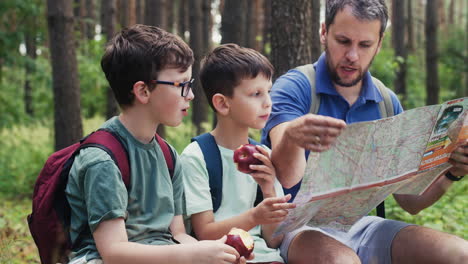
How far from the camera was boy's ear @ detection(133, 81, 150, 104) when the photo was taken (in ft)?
7.69

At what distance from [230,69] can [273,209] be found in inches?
31.5

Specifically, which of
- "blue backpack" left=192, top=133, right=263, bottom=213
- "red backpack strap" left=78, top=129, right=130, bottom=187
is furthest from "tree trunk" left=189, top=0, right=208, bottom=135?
"red backpack strap" left=78, top=129, right=130, bottom=187

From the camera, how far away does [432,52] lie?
41.7 feet

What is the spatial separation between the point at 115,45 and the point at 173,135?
9.25 meters

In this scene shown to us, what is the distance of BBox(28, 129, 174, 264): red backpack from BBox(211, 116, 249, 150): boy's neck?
0.62 metres

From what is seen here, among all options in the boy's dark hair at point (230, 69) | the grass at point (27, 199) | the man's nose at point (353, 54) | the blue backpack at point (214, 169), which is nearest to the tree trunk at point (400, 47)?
the grass at point (27, 199)

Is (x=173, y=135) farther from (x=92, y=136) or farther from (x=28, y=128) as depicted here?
(x=92, y=136)

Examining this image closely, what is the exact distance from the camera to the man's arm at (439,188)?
257cm

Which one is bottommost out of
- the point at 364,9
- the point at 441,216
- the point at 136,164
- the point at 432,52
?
the point at 441,216

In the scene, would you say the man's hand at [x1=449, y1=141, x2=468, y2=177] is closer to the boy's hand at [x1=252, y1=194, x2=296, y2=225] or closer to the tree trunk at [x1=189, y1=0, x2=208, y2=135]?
the boy's hand at [x1=252, y1=194, x2=296, y2=225]

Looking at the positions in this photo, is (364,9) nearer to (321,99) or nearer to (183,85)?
(321,99)

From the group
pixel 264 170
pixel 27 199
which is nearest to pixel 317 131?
pixel 264 170

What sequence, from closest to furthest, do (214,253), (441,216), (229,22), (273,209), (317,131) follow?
(317,131) → (214,253) → (273,209) → (441,216) → (229,22)

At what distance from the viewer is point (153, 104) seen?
238cm
